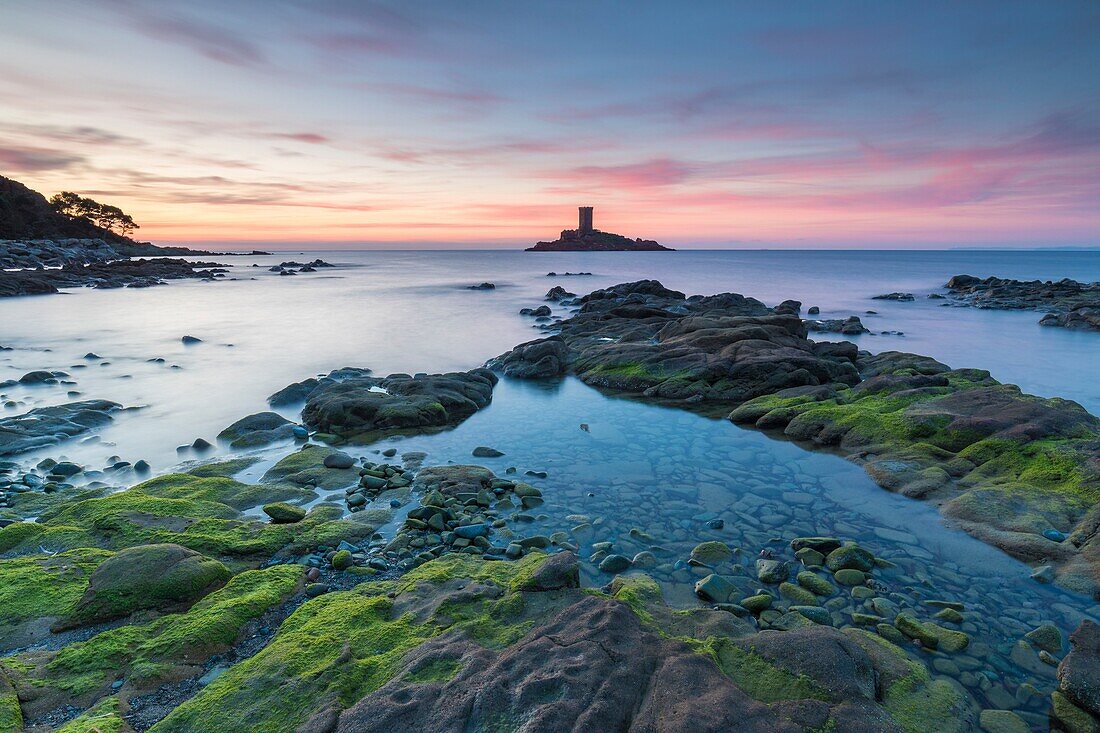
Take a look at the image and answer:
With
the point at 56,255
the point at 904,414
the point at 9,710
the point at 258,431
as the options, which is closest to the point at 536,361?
the point at 258,431

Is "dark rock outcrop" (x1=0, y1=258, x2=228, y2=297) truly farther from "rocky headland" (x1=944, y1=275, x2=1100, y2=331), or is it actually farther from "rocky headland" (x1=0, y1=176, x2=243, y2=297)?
"rocky headland" (x1=944, y1=275, x2=1100, y2=331)

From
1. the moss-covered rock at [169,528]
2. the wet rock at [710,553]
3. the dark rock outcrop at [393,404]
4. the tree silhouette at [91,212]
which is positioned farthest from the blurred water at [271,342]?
the tree silhouette at [91,212]

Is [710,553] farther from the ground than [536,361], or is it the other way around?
[536,361]

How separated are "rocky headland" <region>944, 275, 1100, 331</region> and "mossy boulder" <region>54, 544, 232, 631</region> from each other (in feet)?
158

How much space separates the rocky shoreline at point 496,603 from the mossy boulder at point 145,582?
3 centimetres

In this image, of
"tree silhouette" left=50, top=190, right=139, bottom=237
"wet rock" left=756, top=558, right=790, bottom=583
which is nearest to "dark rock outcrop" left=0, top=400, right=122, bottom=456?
"wet rock" left=756, top=558, right=790, bottom=583

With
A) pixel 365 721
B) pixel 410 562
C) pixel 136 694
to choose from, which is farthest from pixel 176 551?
pixel 365 721

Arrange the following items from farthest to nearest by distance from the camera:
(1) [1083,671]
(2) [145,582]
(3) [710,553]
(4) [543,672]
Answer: (3) [710,553] → (2) [145,582] → (1) [1083,671] → (4) [543,672]

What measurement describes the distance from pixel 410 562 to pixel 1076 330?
4518 centimetres

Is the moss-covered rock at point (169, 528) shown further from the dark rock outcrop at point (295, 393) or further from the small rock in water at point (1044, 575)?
the small rock in water at point (1044, 575)

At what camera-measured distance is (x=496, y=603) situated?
636 cm

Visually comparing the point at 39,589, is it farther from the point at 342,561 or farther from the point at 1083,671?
the point at 1083,671

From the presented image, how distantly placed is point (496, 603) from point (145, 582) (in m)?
4.38

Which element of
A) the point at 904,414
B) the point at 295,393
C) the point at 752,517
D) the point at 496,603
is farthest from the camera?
the point at 295,393
